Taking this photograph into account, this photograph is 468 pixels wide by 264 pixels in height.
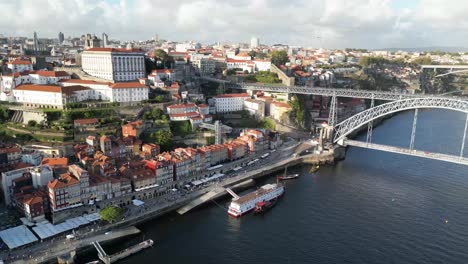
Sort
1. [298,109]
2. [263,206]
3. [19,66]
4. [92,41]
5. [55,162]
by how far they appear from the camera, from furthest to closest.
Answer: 1. [92,41]
2. [298,109]
3. [19,66]
4. [55,162]
5. [263,206]

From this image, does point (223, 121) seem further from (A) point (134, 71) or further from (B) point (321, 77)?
(B) point (321, 77)

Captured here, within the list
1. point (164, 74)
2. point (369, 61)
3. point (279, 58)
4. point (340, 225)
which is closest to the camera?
point (340, 225)

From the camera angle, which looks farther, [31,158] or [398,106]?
[398,106]

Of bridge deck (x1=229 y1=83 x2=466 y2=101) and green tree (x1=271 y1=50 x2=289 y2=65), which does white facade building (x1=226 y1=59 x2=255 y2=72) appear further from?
bridge deck (x1=229 y1=83 x2=466 y2=101)

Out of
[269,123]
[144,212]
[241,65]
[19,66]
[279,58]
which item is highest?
[279,58]

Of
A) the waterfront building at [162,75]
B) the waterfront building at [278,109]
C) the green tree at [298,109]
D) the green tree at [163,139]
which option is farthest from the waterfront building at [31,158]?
the green tree at [298,109]

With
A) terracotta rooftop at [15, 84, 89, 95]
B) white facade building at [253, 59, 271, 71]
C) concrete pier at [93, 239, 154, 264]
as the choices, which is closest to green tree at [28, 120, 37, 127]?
terracotta rooftop at [15, 84, 89, 95]

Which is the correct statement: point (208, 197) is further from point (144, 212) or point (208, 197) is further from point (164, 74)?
point (164, 74)

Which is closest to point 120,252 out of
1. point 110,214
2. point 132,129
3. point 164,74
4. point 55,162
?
point 110,214
